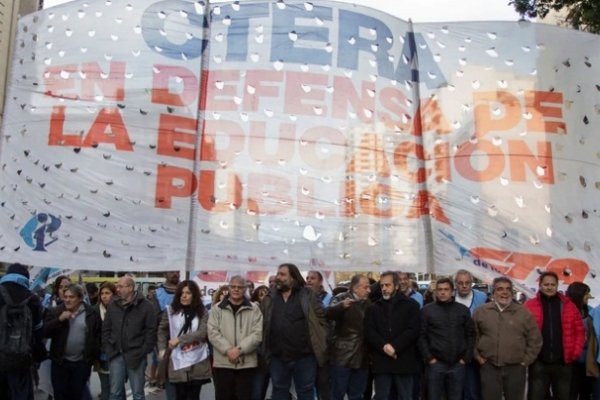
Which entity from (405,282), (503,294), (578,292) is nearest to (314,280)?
(405,282)

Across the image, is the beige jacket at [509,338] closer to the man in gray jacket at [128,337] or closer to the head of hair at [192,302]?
the head of hair at [192,302]

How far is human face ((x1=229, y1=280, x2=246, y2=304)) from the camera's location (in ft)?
19.3

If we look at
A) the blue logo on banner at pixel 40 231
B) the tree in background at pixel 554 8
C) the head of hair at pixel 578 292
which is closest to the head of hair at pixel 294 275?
the blue logo on banner at pixel 40 231

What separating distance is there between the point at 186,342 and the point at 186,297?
1.39ft

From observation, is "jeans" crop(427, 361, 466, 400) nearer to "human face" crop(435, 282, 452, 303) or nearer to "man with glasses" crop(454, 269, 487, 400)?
"man with glasses" crop(454, 269, 487, 400)

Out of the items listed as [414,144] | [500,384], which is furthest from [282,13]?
[500,384]

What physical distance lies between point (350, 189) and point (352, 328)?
1.43m

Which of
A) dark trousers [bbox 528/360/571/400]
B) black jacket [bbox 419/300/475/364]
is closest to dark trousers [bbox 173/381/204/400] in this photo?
black jacket [bbox 419/300/475/364]

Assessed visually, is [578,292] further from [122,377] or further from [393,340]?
[122,377]

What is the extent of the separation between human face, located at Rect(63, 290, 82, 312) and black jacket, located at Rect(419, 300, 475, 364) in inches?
136

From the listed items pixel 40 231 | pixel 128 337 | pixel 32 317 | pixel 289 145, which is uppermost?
pixel 289 145

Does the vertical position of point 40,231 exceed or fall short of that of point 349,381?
it exceeds it

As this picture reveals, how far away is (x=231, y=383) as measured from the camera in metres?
5.86

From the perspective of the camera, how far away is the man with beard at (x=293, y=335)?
5.80 metres
